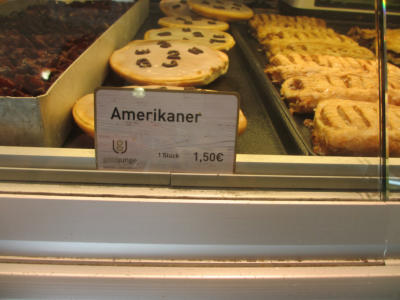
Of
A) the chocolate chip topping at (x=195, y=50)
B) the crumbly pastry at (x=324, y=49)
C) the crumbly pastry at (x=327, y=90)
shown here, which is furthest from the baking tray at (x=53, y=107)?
the crumbly pastry at (x=324, y=49)

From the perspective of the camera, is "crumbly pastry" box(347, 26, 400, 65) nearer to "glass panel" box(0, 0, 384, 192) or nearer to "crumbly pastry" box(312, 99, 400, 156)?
"glass panel" box(0, 0, 384, 192)

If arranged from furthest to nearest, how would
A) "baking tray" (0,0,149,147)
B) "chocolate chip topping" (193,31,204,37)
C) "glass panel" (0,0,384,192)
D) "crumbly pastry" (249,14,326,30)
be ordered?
1. "crumbly pastry" (249,14,326,30)
2. "chocolate chip topping" (193,31,204,37)
3. "baking tray" (0,0,149,147)
4. "glass panel" (0,0,384,192)

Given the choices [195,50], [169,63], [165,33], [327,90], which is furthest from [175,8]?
[327,90]

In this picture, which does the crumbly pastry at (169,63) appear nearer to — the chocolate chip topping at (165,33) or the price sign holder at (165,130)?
the chocolate chip topping at (165,33)

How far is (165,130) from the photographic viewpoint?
875mm

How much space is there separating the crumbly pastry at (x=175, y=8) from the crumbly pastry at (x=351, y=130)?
165 centimetres

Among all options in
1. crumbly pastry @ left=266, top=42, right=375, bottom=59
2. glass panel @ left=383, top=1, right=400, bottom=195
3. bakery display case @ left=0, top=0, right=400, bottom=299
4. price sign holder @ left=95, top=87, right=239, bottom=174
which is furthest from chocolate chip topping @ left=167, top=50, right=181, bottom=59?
price sign holder @ left=95, top=87, right=239, bottom=174

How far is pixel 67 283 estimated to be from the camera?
3.01 feet

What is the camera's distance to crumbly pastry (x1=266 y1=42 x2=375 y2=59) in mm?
2254

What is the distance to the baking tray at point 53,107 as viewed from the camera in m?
1.08

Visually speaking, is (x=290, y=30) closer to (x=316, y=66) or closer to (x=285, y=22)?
(x=285, y=22)

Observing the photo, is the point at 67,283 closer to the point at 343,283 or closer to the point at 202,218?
the point at 202,218

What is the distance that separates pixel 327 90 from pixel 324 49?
75 cm

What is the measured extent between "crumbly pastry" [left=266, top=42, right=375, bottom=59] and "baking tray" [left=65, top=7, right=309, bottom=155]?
0.22 m
